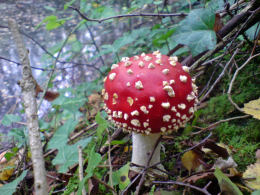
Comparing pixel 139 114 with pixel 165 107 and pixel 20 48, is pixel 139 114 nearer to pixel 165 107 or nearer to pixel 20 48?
pixel 165 107

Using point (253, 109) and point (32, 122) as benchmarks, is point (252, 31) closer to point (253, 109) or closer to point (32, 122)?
point (253, 109)

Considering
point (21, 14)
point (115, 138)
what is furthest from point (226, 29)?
point (21, 14)

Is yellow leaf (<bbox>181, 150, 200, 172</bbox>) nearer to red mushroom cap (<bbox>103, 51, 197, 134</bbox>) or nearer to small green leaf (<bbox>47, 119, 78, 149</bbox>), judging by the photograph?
red mushroom cap (<bbox>103, 51, 197, 134</bbox>)

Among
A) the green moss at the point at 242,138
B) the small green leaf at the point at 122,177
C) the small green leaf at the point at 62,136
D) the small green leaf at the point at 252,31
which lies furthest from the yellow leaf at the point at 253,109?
the small green leaf at the point at 62,136

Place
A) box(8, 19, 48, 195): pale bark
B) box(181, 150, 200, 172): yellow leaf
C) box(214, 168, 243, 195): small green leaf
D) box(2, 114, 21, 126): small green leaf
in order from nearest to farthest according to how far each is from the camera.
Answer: box(8, 19, 48, 195): pale bark → box(214, 168, 243, 195): small green leaf → box(181, 150, 200, 172): yellow leaf → box(2, 114, 21, 126): small green leaf

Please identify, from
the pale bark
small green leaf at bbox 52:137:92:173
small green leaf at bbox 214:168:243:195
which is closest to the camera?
the pale bark

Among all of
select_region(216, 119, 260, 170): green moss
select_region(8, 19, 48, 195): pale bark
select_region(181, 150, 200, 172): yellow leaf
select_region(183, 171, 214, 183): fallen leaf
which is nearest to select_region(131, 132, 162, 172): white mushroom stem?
select_region(181, 150, 200, 172): yellow leaf

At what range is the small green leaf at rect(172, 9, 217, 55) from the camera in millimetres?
1712

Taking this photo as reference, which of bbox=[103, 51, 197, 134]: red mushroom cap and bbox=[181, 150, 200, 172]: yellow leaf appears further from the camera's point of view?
bbox=[181, 150, 200, 172]: yellow leaf

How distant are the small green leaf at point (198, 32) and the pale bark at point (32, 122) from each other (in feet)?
3.98

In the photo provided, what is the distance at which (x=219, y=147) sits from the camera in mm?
1897

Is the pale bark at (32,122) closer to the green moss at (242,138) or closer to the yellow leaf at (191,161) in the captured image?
the yellow leaf at (191,161)

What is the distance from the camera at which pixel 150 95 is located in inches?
62.0

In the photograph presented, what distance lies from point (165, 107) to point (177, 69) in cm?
36
